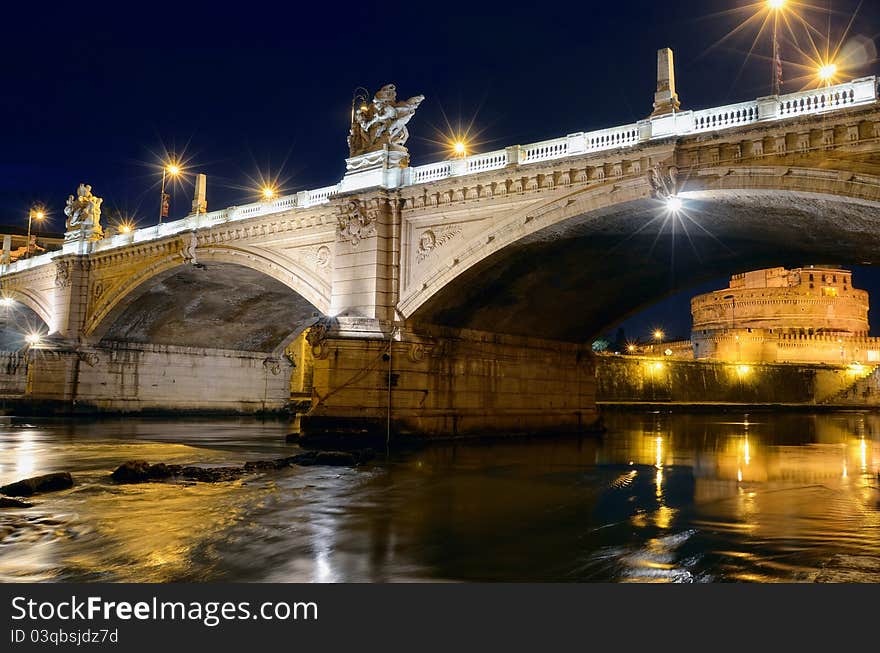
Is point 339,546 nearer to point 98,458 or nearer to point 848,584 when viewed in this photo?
point 848,584

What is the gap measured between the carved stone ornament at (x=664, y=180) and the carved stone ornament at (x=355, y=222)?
9128 millimetres

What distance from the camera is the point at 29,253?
5153cm

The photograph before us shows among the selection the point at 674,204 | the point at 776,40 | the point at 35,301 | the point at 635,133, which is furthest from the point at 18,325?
the point at 776,40

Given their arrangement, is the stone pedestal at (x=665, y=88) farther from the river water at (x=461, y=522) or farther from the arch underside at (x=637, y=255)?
the river water at (x=461, y=522)

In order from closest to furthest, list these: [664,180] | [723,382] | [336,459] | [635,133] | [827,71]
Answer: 1. [827,71]
2. [336,459]
3. [664,180]
4. [635,133]
5. [723,382]

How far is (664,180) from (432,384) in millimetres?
9910

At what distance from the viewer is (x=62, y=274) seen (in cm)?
3816

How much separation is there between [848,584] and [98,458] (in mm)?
17369

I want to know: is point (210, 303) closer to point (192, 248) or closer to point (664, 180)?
point (192, 248)

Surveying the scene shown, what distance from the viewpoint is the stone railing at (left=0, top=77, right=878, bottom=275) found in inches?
615

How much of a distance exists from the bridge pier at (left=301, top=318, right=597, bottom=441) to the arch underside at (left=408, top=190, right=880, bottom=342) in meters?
0.78

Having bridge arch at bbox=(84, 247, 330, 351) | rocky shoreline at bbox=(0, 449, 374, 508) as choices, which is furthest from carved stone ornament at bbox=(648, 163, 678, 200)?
bridge arch at bbox=(84, 247, 330, 351)

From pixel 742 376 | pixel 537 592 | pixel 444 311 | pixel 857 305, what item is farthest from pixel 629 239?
pixel 857 305

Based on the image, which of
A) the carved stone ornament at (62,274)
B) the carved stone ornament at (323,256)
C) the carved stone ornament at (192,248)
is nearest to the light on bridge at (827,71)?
the carved stone ornament at (323,256)
